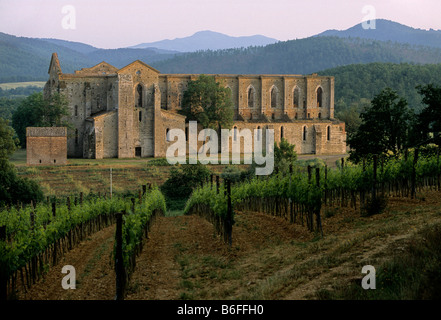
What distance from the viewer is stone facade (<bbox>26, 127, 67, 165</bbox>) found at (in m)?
47.2

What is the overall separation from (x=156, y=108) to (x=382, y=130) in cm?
3036

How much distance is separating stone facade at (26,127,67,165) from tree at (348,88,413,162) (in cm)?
2840

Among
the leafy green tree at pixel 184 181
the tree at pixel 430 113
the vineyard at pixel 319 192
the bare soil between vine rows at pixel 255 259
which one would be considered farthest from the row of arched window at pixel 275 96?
the bare soil between vine rows at pixel 255 259

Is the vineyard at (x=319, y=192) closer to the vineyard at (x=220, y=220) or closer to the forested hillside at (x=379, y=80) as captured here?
the vineyard at (x=220, y=220)

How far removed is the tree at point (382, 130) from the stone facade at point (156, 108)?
2075 centimetres

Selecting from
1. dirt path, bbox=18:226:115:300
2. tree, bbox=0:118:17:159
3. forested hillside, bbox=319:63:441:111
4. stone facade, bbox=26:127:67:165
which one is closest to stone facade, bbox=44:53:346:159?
stone facade, bbox=26:127:67:165

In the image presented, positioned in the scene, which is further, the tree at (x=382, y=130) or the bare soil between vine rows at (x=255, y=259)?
the tree at (x=382, y=130)

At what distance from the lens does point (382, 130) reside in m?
29.7

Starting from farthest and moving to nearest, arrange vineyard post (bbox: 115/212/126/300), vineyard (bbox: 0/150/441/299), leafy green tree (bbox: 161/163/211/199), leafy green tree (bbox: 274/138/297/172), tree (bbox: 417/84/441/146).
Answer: leafy green tree (bbox: 274/138/297/172)
leafy green tree (bbox: 161/163/211/199)
tree (bbox: 417/84/441/146)
vineyard (bbox: 0/150/441/299)
vineyard post (bbox: 115/212/126/300)

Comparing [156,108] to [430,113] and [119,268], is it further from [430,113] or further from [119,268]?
[119,268]

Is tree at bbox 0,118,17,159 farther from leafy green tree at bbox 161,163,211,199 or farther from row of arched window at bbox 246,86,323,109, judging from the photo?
row of arched window at bbox 246,86,323,109

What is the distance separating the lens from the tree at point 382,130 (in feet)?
96.6
